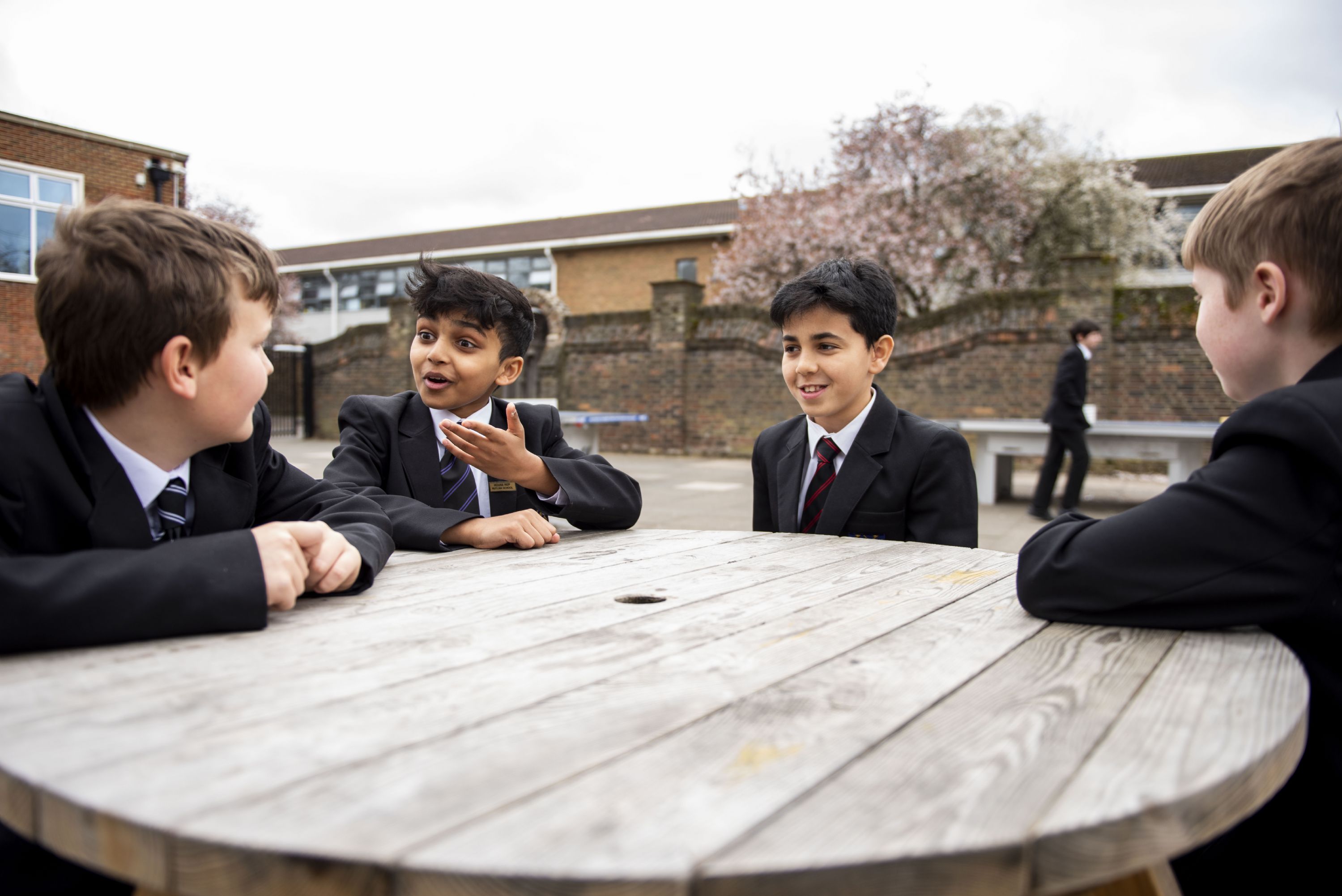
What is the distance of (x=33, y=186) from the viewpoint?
1439 centimetres

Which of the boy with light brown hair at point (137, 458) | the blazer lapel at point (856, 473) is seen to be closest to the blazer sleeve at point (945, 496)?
the blazer lapel at point (856, 473)

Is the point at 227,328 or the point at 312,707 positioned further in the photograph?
the point at 227,328

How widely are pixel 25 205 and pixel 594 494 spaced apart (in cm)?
1680

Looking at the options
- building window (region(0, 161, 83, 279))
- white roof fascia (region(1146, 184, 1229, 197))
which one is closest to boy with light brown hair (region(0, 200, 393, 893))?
building window (region(0, 161, 83, 279))

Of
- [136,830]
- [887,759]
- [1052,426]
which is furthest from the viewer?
[1052,426]

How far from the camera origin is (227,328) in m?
1.36

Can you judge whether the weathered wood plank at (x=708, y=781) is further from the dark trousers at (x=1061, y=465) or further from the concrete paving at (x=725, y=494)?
the dark trousers at (x=1061, y=465)

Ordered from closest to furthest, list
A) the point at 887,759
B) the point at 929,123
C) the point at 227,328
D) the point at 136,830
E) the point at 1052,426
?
the point at 136,830 < the point at 887,759 < the point at 227,328 < the point at 1052,426 < the point at 929,123

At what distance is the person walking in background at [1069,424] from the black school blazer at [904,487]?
Result: 5.75 metres

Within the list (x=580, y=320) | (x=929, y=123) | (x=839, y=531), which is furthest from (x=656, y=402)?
(x=839, y=531)

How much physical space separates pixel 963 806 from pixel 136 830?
2.12 ft

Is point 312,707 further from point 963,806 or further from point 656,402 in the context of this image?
point 656,402

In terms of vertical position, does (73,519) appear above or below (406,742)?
above

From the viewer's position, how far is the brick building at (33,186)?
46.3 feet
